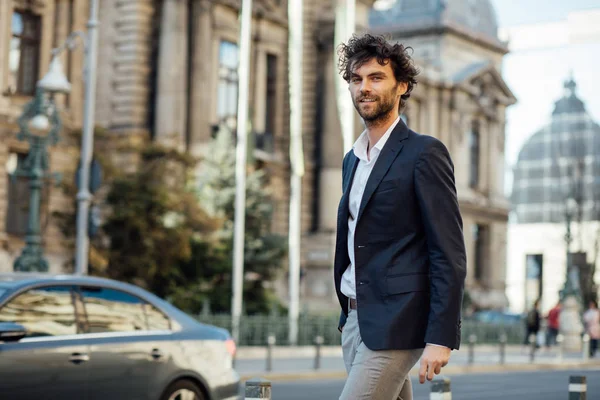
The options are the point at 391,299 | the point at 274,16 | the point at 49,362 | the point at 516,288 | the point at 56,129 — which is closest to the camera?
the point at 391,299

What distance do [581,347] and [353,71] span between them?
40.8 m

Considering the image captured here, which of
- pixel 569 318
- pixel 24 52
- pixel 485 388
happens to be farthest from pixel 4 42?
pixel 569 318

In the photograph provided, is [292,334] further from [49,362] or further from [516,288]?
[516,288]

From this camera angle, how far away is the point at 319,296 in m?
49.1

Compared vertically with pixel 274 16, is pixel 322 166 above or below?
below

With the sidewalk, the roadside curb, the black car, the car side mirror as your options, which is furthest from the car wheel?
the sidewalk

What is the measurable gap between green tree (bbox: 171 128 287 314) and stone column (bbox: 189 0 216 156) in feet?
9.04

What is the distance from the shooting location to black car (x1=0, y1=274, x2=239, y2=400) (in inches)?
354

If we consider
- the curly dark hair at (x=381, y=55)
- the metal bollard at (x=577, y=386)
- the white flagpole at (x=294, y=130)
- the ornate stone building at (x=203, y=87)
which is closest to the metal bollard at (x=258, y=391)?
the curly dark hair at (x=381, y=55)

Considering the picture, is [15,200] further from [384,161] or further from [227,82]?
[384,161]

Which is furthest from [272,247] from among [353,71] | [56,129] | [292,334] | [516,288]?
[516,288]

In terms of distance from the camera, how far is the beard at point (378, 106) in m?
5.45

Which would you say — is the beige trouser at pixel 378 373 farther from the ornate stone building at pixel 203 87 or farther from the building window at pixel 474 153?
the building window at pixel 474 153

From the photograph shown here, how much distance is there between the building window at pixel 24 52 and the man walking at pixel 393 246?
104 feet
